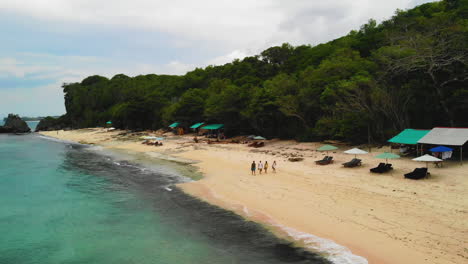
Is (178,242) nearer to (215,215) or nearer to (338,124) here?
(215,215)

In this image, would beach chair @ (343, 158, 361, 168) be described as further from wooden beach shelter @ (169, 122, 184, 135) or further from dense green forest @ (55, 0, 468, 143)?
wooden beach shelter @ (169, 122, 184, 135)

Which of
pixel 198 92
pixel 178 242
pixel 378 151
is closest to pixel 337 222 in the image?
pixel 178 242

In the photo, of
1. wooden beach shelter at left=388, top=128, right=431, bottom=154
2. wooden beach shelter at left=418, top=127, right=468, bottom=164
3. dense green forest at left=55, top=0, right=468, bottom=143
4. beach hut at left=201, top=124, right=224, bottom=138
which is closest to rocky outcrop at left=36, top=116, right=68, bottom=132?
dense green forest at left=55, top=0, right=468, bottom=143

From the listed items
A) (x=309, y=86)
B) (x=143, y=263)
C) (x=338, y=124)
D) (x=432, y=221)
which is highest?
(x=309, y=86)

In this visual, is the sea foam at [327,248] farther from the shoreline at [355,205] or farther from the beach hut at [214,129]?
the beach hut at [214,129]

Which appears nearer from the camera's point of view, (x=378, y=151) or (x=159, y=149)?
(x=378, y=151)

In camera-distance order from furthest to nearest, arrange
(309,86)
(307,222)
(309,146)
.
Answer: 1. (309,86)
2. (309,146)
3. (307,222)

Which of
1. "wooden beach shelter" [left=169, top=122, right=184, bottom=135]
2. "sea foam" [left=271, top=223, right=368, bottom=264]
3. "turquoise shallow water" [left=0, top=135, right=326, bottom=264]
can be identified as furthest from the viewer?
"wooden beach shelter" [left=169, top=122, right=184, bottom=135]
